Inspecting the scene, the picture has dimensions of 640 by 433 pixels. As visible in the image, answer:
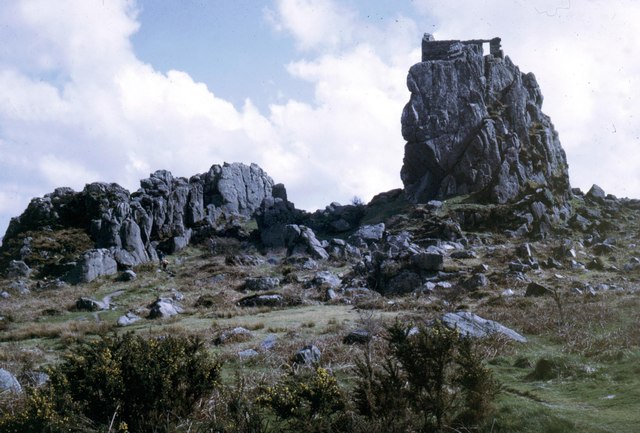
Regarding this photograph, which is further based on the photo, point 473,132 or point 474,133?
point 473,132

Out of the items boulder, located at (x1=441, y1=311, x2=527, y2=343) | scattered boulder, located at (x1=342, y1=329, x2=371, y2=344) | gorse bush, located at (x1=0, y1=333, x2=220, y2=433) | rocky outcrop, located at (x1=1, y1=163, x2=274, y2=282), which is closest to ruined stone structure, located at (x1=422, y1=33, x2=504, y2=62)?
rocky outcrop, located at (x1=1, y1=163, x2=274, y2=282)

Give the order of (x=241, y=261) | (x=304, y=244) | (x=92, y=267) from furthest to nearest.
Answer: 1. (x=304, y=244)
2. (x=241, y=261)
3. (x=92, y=267)

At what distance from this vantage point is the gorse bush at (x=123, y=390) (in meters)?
6.45

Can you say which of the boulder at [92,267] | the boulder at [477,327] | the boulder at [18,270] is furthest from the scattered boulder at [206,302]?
the boulder at [18,270]

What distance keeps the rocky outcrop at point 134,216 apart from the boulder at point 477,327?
3258cm

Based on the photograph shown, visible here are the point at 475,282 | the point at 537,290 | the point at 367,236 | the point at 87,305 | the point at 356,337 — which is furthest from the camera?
the point at 367,236

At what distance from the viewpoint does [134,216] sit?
53.2 meters

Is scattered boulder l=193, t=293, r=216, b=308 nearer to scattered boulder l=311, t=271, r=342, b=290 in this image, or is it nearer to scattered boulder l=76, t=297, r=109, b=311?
scattered boulder l=76, t=297, r=109, b=311

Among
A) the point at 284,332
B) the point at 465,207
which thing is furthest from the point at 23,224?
the point at 284,332

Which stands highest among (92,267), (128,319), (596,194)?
(596,194)

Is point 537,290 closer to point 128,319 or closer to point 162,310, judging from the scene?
point 162,310

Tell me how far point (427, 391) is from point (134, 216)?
50.5m

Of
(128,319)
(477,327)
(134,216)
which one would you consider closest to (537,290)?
(477,327)

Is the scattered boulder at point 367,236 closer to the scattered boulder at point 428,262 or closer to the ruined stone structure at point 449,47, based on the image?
the scattered boulder at point 428,262
